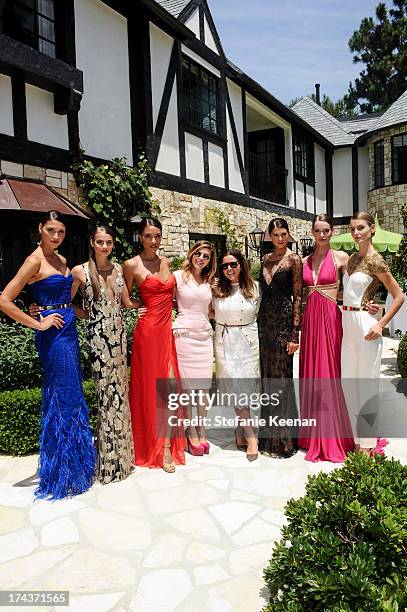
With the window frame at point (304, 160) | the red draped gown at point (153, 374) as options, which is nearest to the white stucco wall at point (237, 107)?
the window frame at point (304, 160)

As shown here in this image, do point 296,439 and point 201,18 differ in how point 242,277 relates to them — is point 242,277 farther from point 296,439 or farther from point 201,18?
point 201,18

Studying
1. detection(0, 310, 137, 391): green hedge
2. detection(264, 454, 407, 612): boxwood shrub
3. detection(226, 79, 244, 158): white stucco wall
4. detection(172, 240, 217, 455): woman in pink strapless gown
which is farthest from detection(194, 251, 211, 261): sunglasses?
detection(226, 79, 244, 158): white stucco wall

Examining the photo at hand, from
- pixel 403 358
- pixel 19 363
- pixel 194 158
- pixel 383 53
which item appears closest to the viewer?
pixel 19 363

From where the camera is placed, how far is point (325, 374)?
4.18 m

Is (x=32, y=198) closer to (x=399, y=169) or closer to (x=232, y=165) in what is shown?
(x=232, y=165)

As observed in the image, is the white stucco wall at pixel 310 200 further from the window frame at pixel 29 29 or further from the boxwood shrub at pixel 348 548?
the boxwood shrub at pixel 348 548

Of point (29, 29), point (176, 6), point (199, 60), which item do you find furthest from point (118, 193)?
point (176, 6)

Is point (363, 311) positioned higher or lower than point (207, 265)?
lower

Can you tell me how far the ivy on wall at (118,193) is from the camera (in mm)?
7453

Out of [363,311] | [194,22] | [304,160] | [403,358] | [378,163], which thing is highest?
[194,22]

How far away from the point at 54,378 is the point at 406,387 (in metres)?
4.88

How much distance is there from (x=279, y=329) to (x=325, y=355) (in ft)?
1.53

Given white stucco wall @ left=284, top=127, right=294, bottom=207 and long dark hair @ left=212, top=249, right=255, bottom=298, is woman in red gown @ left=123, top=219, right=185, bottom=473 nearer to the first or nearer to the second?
long dark hair @ left=212, top=249, right=255, bottom=298

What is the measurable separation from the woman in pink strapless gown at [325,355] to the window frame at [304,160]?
13713 mm
